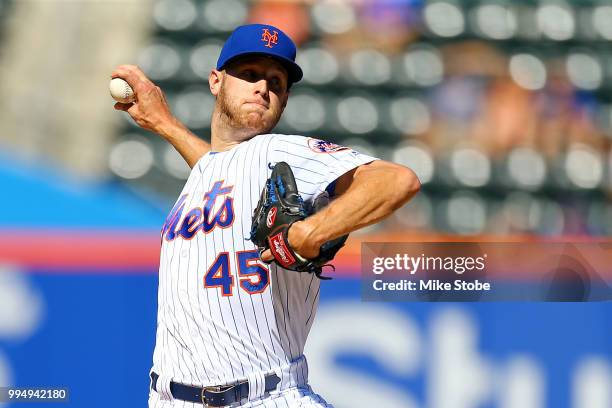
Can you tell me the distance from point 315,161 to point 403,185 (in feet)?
0.97

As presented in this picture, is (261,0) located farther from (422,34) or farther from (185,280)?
(185,280)

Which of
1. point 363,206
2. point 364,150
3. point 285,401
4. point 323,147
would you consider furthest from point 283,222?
point 364,150

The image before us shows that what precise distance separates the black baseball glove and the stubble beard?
40 centimetres

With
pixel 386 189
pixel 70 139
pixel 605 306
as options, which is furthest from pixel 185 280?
pixel 70 139

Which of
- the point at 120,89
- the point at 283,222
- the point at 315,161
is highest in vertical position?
the point at 120,89

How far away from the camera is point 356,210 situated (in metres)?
1.43

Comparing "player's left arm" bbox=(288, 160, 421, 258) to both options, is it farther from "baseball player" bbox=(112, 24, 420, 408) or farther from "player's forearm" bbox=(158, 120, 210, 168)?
"player's forearm" bbox=(158, 120, 210, 168)

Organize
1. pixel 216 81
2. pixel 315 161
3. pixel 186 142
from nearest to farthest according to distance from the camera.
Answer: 1. pixel 315 161
2. pixel 216 81
3. pixel 186 142

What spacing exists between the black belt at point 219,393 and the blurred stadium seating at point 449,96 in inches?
80.9

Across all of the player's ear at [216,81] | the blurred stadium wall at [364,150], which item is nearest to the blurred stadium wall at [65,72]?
the blurred stadium wall at [364,150]

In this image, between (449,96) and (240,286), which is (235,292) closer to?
(240,286)

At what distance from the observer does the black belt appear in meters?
1.74

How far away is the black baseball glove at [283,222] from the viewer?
1464 millimetres

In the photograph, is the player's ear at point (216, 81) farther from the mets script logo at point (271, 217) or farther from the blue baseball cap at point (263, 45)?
the mets script logo at point (271, 217)
